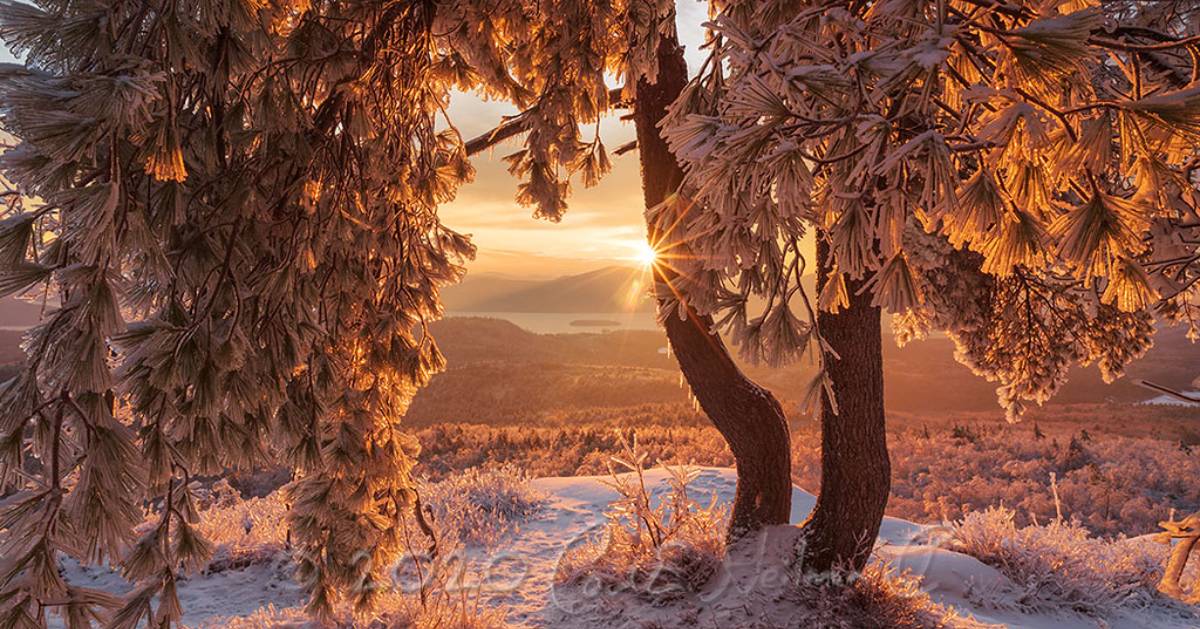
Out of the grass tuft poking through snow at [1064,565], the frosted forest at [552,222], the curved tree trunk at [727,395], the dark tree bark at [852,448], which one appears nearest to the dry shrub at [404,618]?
the frosted forest at [552,222]

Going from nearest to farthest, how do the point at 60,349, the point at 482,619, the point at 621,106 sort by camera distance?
the point at 60,349 → the point at 482,619 → the point at 621,106

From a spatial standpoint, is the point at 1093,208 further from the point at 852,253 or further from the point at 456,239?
the point at 456,239

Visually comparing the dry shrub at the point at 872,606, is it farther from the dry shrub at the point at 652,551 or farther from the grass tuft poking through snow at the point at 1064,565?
the grass tuft poking through snow at the point at 1064,565

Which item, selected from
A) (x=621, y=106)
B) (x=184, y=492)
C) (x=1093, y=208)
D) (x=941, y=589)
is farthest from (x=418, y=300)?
(x=941, y=589)

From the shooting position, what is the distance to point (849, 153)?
5.59 ft

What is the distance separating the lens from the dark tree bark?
4.96 meters

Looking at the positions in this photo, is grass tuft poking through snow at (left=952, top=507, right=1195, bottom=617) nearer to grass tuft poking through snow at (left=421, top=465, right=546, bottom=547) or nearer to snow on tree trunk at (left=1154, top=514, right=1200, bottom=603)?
snow on tree trunk at (left=1154, top=514, right=1200, bottom=603)

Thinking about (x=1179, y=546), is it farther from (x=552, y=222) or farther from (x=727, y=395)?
(x=552, y=222)

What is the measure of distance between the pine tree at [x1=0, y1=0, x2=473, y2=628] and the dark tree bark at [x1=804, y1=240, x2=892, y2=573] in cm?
324

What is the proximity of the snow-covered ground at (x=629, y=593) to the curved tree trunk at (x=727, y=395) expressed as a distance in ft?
1.00

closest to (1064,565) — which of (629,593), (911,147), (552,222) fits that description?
(629,593)

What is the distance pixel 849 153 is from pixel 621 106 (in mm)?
4427

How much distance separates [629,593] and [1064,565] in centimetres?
491

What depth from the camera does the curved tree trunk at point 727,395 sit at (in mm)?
5301
